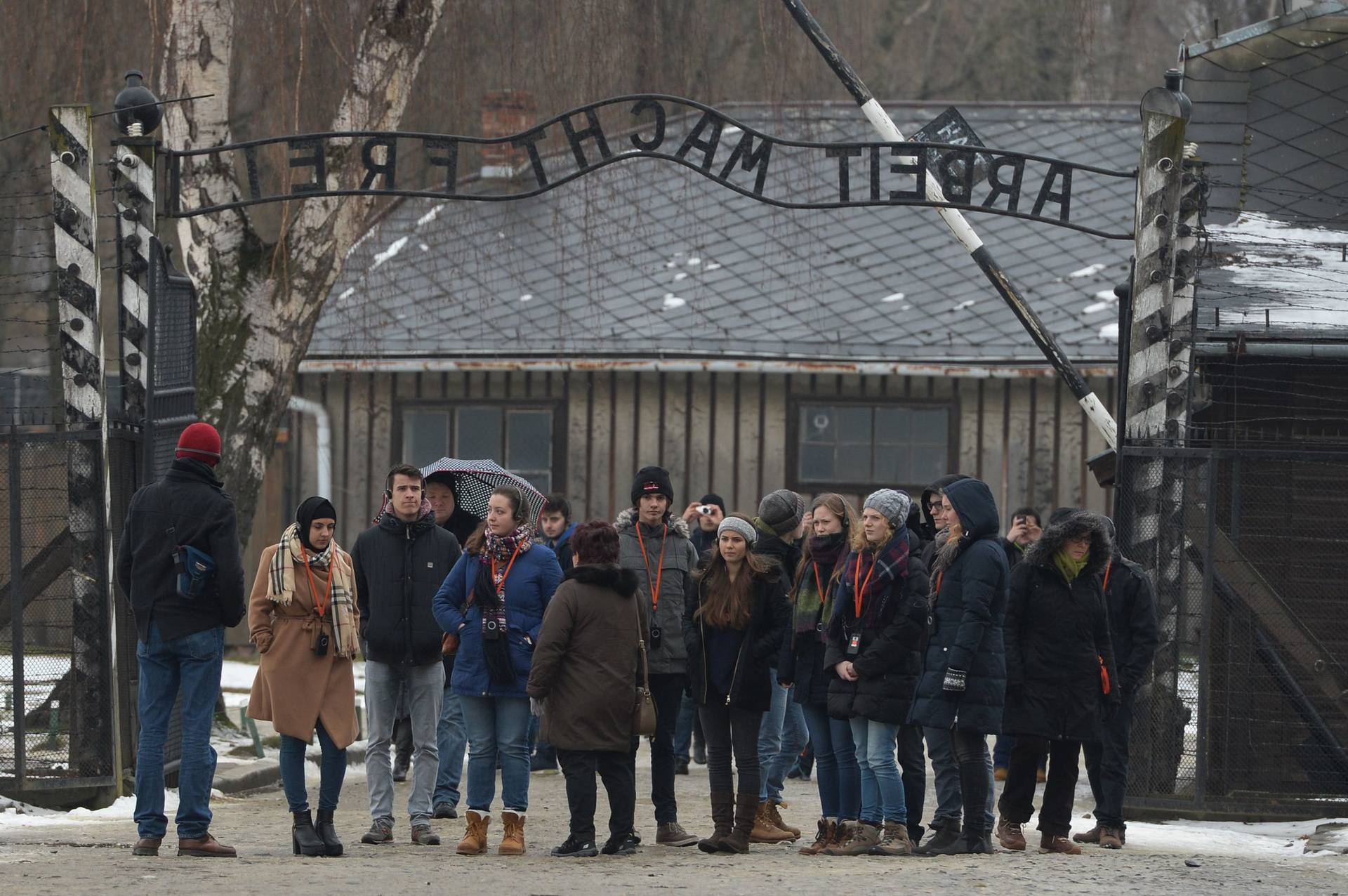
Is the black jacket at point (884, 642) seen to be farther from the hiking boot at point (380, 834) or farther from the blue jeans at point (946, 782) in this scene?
the hiking boot at point (380, 834)

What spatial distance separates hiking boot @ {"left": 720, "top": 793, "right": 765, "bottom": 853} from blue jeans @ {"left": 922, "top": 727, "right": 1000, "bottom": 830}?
0.86 metres

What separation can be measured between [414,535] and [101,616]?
214 cm

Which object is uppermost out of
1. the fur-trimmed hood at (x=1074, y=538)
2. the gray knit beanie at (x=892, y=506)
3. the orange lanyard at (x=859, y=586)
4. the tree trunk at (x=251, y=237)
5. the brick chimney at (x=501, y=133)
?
the brick chimney at (x=501, y=133)

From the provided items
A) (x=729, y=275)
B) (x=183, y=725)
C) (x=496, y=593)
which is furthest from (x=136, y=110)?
(x=729, y=275)

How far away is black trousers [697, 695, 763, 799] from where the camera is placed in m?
9.24

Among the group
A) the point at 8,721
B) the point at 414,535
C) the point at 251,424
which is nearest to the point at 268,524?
the point at 251,424

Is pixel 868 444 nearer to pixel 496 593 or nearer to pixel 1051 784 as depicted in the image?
pixel 1051 784

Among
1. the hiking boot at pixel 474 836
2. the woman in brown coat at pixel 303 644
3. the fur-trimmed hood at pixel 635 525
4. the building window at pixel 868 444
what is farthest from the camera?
the building window at pixel 868 444

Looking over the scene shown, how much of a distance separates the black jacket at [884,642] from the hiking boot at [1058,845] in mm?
1017

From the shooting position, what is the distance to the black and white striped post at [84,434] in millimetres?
10461

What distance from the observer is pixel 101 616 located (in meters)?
10.5

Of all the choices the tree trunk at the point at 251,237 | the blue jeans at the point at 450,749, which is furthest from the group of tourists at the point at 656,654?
the tree trunk at the point at 251,237

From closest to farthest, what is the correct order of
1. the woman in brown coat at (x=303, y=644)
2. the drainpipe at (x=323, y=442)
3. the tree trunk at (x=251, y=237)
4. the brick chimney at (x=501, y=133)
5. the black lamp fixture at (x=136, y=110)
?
the woman in brown coat at (x=303, y=644)
the black lamp fixture at (x=136, y=110)
the tree trunk at (x=251, y=237)
the drainpipe at (x=323, y=442)
the brick chimney at (x=501, y=133)

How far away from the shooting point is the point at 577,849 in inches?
350
